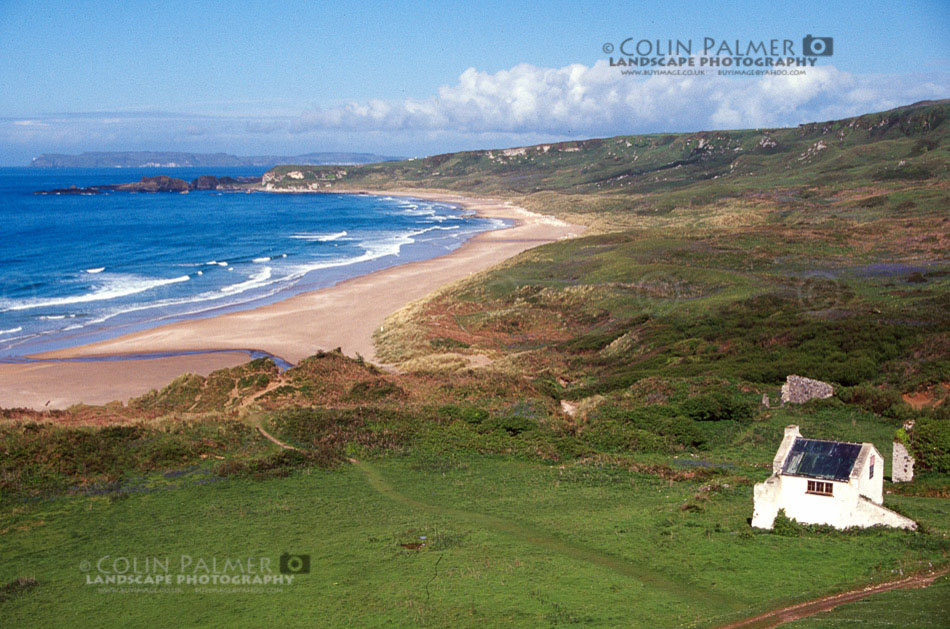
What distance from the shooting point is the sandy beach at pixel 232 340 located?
137 ft

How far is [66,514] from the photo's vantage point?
21.0 metres

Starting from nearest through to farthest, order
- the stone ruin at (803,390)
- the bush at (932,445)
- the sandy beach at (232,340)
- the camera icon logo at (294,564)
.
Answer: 1. the camera icon logo at (294,564)
2. the bush at (932,445)
3. the stone ruin at (803,390)
4. the sandy beach at (232,340)

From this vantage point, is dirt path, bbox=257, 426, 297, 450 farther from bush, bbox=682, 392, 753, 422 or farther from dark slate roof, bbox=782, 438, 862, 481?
dark slate roof, bbox=782, 438, 862, 481

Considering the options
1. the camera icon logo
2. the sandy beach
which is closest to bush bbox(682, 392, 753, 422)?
the camera icon logo

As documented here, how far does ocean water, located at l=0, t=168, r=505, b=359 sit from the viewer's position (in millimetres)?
61406

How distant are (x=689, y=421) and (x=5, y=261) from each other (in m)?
86.1

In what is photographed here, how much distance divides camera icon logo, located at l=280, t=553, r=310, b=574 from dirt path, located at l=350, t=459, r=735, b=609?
190 inches

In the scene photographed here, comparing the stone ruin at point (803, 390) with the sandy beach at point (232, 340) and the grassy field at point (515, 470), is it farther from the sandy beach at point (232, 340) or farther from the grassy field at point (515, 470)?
the sandy beach at point (232, 340)

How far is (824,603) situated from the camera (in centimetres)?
1455

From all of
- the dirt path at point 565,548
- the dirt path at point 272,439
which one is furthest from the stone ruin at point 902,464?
the dirt path at point 272,439

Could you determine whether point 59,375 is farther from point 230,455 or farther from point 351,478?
point 351,478

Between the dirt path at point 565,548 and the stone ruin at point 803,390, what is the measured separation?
1703cm

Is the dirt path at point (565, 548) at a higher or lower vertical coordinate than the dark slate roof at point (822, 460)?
lower

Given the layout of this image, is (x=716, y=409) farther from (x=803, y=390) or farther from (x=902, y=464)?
(x=902, y=464)
